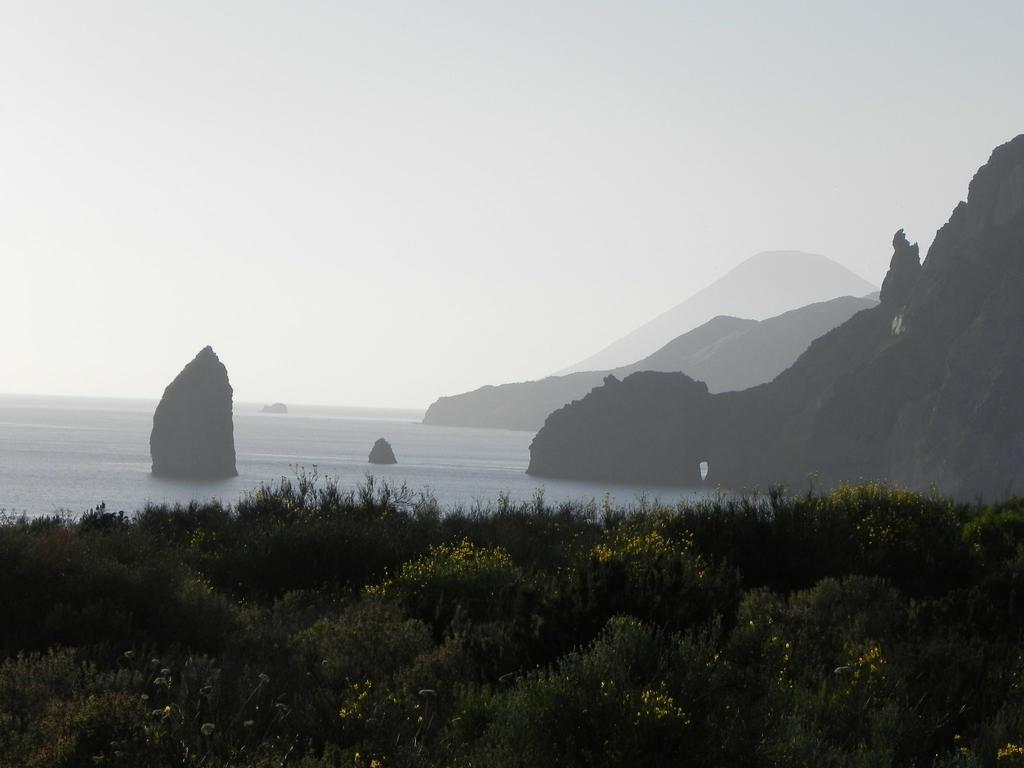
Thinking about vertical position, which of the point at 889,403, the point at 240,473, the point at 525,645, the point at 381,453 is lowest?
the point at 240,473

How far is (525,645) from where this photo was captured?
8.17 m

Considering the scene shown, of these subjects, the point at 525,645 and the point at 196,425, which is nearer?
the point at 525,645

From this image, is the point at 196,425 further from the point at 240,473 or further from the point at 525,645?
the point at 525,645

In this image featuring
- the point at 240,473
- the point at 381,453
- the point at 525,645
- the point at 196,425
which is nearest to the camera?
the point at 525,645

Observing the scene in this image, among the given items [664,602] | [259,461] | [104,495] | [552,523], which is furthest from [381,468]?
[664,602]

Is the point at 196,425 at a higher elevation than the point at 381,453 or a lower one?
higher

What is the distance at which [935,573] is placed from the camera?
1234cm

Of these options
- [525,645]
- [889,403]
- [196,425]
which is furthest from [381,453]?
[525,645]

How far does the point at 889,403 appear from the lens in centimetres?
11431

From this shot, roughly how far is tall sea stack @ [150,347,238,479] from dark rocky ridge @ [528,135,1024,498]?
3737 centimetres

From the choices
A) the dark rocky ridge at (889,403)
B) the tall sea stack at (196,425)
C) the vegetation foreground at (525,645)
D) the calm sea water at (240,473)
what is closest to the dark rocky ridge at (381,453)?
the calm sea water at (240,473)

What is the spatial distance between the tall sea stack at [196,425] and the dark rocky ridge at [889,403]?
123 feet

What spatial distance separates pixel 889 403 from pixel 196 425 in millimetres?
70098

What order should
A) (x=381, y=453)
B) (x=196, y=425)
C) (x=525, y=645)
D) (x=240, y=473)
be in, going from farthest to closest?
(x=381, y=453), (x=196, y=425), (x=240, y=473), (x=525, y=645)
